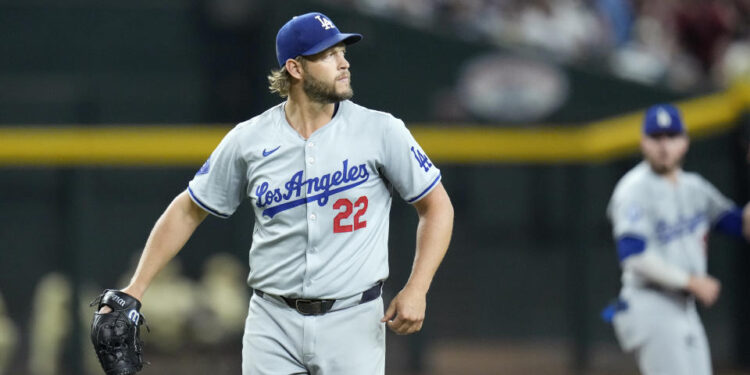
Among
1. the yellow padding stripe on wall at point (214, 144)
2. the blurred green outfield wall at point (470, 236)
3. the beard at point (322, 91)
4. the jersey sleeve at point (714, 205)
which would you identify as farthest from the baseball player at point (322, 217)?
the yellow padding stripe on wall at point (214, 144)

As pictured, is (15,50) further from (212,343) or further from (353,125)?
(353,125)

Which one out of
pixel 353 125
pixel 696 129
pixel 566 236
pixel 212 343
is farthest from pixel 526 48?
pixel 353 125

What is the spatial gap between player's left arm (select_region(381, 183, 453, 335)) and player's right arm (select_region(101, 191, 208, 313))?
750mm

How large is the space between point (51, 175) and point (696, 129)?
4.74 metres

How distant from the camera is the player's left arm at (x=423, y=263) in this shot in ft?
12.4

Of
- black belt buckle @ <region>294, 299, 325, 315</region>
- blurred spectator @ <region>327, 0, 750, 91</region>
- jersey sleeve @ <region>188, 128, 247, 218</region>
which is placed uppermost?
blurred spectator @ <region>327, 0, 750, 91</region>

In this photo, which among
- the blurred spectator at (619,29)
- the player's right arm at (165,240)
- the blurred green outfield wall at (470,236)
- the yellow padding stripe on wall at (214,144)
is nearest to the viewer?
the player's right arm at (165,240)

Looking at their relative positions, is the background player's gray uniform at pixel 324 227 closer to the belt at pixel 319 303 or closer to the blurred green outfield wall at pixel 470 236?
the belt at pixel 319 303

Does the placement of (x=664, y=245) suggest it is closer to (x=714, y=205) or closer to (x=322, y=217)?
(x=714, y=205)

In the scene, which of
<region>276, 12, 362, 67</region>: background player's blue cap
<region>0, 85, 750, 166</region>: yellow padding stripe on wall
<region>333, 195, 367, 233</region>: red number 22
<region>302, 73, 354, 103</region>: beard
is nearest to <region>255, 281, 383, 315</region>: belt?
<region>333, 195, 367, 233</region>: red number 22

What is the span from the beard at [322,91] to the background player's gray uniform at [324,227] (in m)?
0.11

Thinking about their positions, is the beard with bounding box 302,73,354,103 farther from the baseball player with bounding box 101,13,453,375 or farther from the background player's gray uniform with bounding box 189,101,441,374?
the background player's gray uniform with bounding box 189,101,441,374

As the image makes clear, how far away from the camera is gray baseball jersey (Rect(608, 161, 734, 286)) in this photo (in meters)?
5.29

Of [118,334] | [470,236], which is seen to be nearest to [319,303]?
[118,334]
